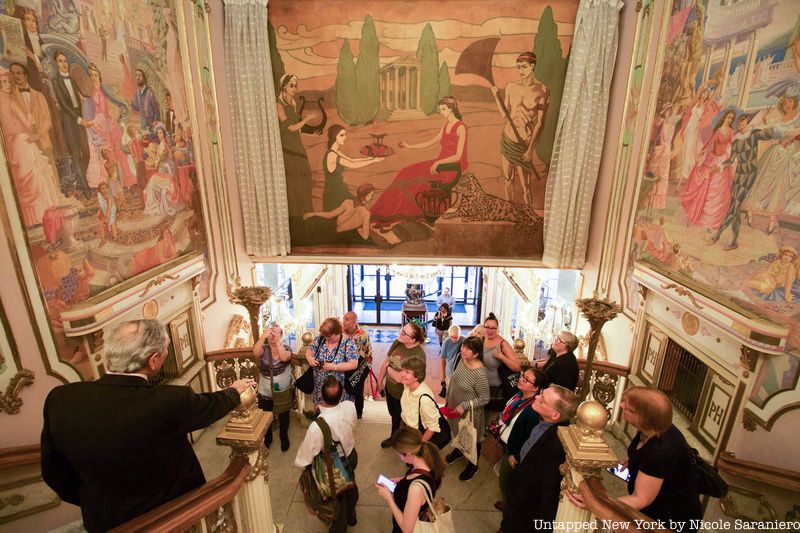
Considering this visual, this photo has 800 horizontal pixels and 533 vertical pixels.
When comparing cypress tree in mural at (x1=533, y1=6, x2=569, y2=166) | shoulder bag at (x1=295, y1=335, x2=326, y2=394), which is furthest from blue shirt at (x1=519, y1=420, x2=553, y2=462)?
cypress tree in mural at (x1=533, y1=6, x2=569, y2=166)

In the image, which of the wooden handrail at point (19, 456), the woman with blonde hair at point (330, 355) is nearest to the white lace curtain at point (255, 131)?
the woman with blonde hair at point (330, 355)

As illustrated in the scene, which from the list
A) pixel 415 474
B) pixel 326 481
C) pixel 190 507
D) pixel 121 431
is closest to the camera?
pixel 121 431

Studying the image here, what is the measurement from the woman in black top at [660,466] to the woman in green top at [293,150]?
562 centimetres

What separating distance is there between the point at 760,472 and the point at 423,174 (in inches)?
206

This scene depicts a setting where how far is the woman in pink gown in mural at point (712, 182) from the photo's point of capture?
3451 mm

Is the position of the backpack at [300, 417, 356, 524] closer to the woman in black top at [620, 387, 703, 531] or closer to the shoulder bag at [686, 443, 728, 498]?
the woman in black top at [620, 387, 703, 531]

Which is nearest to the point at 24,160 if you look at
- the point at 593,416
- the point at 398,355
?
the point at 398,355

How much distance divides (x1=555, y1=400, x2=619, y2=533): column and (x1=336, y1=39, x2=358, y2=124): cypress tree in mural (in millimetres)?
5458

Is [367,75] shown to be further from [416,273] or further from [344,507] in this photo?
[416,273]

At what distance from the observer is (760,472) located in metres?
2.86

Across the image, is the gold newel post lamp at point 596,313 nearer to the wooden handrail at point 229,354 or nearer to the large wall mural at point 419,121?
the large wall mural at point 419,121

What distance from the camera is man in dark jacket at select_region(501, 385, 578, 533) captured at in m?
2.55

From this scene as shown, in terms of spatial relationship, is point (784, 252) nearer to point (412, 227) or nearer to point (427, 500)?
point (427, 500)

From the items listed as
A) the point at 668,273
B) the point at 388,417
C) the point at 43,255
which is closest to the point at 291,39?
the point at 43,255
